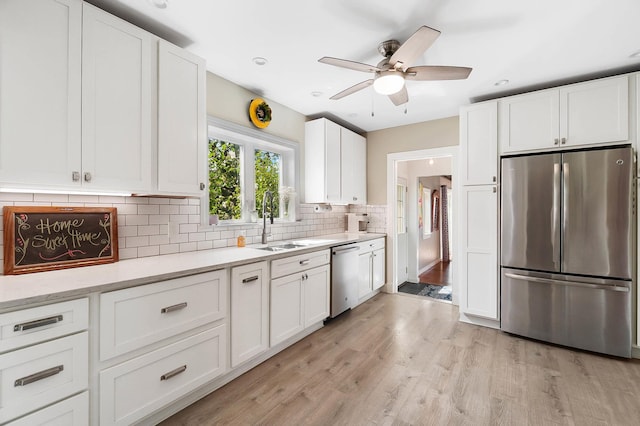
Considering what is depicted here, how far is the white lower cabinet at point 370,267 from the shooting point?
3.84 metres

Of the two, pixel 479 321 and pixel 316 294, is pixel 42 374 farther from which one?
pixel 479 321

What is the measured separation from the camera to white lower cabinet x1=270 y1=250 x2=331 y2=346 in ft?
8.14

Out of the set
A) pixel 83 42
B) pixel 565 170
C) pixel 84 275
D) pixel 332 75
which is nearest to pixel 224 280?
pixel 84 275

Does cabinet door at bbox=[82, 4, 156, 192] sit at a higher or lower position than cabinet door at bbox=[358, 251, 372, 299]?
higher

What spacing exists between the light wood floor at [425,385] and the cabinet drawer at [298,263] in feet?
2.42

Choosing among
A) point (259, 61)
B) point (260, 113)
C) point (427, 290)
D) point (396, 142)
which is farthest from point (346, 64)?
point (427, 290)

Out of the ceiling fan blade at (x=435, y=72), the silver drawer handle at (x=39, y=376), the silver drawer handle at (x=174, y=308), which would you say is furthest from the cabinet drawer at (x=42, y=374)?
the ceiling fan blade at (x=435, y=72)

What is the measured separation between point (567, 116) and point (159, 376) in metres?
3.97

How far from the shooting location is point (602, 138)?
2652mm

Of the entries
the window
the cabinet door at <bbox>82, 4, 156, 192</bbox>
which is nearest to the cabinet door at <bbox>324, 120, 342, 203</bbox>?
the window

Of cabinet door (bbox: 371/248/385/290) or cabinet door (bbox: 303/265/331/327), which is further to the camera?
cabinet door (bbox: 371/248/385/290)

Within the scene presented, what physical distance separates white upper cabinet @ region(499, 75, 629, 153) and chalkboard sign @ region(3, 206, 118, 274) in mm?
3706

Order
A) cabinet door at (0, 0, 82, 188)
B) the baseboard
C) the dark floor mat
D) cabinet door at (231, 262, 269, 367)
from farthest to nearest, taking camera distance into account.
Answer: the dark floor mat
the baseboard
cabinet door at (231, 262, 269, 367)
cabinet door at (0, 0, 82, 188)

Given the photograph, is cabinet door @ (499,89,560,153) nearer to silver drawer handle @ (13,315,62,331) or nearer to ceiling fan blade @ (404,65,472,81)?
ceiling fan blade @ (404,65,472,81)
